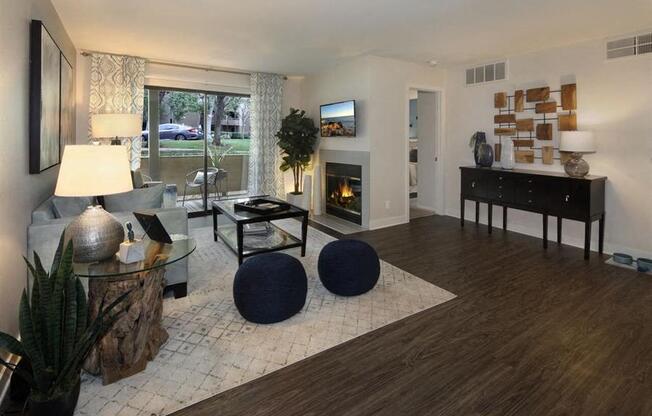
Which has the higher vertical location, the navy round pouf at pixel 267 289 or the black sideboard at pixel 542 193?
the black sideboard at pixel 542 193

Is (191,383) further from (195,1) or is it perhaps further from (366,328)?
(195,1)

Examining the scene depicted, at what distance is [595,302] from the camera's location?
9.73ft

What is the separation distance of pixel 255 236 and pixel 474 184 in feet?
10.3

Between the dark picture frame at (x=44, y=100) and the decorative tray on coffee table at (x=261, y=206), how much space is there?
1746 millimetres

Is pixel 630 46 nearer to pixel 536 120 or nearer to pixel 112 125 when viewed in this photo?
pixel 536 120

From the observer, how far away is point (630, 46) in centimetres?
393

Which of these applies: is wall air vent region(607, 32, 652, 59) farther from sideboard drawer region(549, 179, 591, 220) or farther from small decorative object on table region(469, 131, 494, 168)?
small decorative object on table region(469, 131, 494, 168)

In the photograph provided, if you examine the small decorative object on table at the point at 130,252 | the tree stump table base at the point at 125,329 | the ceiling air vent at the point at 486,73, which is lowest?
the tree stump table base at the point at 125,329

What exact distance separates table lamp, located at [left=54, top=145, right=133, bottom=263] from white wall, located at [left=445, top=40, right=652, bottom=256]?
190 inches

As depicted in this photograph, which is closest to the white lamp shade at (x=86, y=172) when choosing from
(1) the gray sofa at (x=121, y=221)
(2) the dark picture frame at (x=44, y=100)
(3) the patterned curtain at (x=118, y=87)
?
(1) the gray sofa at (x=121, y=221)

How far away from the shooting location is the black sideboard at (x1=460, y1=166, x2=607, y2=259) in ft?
13.1

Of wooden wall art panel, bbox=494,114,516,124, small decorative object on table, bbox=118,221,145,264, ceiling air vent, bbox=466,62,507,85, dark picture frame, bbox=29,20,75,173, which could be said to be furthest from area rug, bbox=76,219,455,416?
ceiling air vent, bbox=466,62,507,85

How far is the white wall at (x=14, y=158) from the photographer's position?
198 centimetres

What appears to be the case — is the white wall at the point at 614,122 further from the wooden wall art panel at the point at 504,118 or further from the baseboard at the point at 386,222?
the baseboard at the point at 386,222
